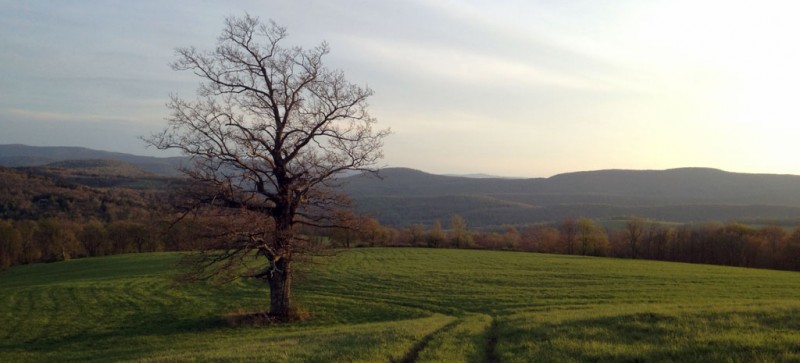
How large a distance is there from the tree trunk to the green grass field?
0.84 meters

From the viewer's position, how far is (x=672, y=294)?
31.2 metres

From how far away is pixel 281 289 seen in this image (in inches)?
966

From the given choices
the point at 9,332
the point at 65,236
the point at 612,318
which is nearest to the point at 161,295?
the point at 9,332

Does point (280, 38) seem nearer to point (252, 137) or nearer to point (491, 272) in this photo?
point (252, 137)

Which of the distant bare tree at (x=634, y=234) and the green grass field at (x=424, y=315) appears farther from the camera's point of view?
the distant bare tree at (x=634, y=234)

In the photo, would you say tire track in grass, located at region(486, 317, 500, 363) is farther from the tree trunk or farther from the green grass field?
the tree trunk

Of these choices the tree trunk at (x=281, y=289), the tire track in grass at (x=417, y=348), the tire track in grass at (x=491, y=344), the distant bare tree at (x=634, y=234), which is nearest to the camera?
the tire track in grass at (x=417, y=348)

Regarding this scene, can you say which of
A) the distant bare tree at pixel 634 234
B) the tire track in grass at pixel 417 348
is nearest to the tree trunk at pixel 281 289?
the tire track in grass at pixel 417 348

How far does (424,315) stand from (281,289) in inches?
304

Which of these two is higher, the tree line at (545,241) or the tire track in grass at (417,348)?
the tire track in grass at (417,348)

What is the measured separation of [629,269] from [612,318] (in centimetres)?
3691

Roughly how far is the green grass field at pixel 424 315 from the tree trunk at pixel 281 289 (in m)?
0.84

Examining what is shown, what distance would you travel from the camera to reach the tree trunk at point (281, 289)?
2420 centimetres

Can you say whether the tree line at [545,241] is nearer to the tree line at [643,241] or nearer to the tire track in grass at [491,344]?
the tree line at [643,241]
